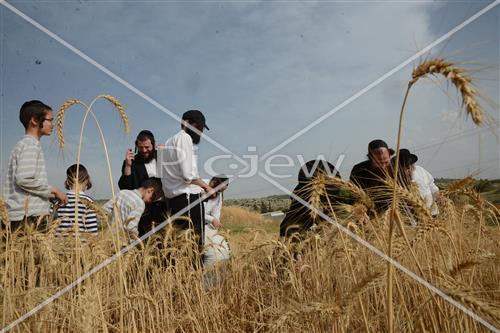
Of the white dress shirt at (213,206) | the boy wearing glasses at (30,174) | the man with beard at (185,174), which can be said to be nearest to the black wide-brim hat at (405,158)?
the man with beard at (185,174)

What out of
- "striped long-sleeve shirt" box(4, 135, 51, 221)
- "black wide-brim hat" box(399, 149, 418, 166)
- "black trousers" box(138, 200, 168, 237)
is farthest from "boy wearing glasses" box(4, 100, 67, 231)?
"black wide-brim hat" box(399, 149, 418, 166)

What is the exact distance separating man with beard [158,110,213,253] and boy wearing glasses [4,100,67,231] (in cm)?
113

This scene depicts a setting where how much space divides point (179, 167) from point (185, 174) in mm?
135

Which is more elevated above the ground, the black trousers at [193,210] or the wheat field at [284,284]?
the black trousers at [193,210]

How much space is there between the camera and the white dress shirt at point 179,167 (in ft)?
13.5

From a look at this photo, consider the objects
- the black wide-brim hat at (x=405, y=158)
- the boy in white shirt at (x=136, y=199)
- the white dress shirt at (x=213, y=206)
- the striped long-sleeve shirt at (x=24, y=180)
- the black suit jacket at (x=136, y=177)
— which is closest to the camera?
the striped long-sleeve shirt at (x=24, y=180)

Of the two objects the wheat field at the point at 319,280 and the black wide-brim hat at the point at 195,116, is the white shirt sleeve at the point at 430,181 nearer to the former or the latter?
the wheat field at the point at 319,280

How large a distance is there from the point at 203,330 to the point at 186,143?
6.80ft

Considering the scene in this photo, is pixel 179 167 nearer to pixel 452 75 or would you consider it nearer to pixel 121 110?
pixel 121 110

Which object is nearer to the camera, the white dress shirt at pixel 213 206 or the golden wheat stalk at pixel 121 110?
the golden wheat stalk at pixel 121 110

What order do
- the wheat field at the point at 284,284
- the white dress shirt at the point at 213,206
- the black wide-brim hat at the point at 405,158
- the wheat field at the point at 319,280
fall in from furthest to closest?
1. the white dress shirt at the point at 213,206
2. the black wide-brim hat at the point at 405,158
3. the wheat field at the point at 284,284
4. the wheat field at the point at 319,280

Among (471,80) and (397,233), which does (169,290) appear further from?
(471,80)

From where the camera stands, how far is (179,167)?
13.6 feet

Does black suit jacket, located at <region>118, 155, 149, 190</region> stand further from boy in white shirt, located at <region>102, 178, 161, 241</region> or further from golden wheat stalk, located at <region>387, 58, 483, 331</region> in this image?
golden wheat stalk, located at <region>387, 58, 483, 331</region>
